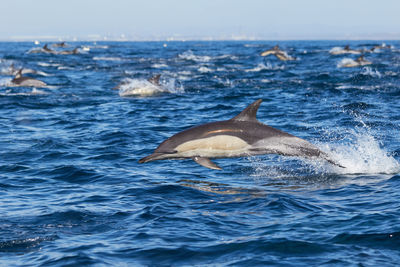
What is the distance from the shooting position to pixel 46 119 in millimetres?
18703

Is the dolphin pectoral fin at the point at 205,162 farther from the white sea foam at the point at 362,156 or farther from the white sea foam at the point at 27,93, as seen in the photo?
the white sea foam at the point at 27,93

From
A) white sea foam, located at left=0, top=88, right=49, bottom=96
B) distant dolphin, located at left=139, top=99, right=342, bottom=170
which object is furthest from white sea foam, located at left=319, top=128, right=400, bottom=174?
white sea foam, located at left=0, top=88, right=49, bottom=96

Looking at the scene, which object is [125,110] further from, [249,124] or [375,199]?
[375,199]

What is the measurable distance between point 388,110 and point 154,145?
358 inches

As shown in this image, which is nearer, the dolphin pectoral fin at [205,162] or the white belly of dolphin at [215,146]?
the dolphin pectoral fin at [205,162]

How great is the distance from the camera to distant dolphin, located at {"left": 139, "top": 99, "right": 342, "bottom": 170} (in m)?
10.5

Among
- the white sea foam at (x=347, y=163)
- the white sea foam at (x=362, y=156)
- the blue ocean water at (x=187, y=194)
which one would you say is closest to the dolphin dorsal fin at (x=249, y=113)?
the blue ocean water at (x=187, y=194)

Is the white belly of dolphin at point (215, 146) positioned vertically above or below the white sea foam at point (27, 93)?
above

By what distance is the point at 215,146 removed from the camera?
34.5 ft

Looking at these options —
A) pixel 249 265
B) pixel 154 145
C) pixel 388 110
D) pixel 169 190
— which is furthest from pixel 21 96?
pixel 249 265

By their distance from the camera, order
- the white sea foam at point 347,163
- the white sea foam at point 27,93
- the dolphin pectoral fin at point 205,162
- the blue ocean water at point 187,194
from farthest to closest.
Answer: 1. the white sea foam at point 27,93
2. the white sea foam at point 347,163
3. the dolphin pectoral fin at point 205,162
4. the blue ocean water at point 187,194

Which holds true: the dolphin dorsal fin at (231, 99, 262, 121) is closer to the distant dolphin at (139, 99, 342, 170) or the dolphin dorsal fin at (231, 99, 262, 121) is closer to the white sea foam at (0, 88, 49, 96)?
the distant dolphin at (139, 99, 342, 170)

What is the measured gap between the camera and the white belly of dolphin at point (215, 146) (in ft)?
34.4

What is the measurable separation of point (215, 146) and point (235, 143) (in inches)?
14.1
